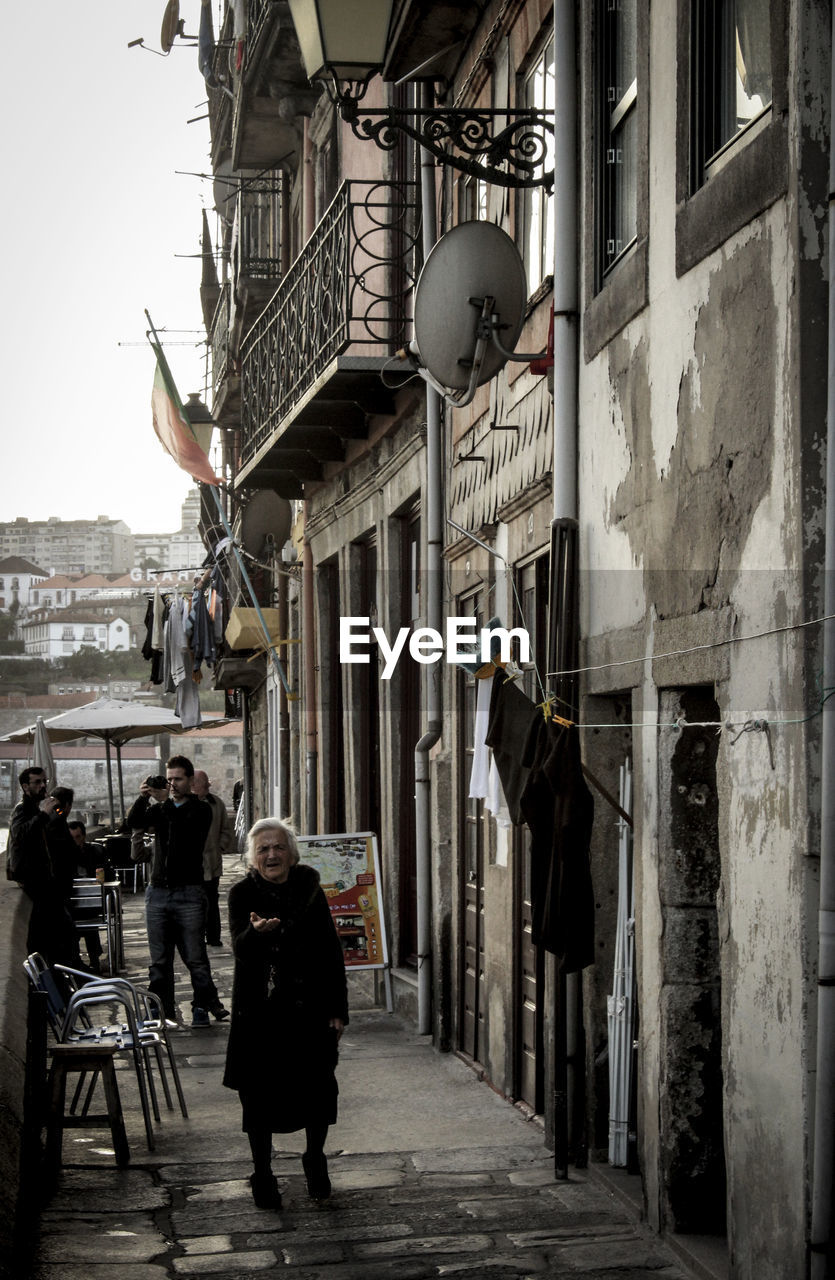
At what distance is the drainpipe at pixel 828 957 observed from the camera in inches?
189

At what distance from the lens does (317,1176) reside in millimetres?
7336

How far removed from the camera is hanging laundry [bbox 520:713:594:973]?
7137 millimetres

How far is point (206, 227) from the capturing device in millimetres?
37156

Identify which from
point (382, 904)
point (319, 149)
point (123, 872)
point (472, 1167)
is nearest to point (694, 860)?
point (472, 1167)

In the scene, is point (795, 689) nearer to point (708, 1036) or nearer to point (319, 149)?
point (708, 1036)

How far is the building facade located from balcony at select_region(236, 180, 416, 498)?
2.1 inches

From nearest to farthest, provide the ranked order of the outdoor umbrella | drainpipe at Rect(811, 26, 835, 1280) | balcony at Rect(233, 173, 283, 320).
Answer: drainpipe at Rect(811, 26, 835, 1280) → balcony at Rect(233, 173, 283, 320) → the outdoor umbrella

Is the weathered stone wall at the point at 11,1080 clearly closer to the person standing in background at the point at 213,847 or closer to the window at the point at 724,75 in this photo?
the window at the point at 724,75

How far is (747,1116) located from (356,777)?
1000 centimetres

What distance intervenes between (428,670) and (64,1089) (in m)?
4.62

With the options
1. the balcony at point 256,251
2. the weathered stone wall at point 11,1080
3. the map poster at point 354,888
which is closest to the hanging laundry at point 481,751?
the weathered stone wall at point 11,1080

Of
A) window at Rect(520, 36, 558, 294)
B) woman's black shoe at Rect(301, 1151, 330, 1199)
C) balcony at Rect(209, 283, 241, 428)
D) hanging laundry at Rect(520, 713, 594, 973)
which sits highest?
balcony at Rect(209, 283, 241, 428)

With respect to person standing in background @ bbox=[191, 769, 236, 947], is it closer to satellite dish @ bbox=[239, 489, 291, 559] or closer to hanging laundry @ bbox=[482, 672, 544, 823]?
satellite dish @ bbox=[239, 489, 291, 559]

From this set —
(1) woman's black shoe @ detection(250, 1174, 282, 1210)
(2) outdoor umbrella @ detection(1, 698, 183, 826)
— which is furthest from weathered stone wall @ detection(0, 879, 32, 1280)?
(2) outdoor umbrella @ detection(1, 698, 183, 826)
